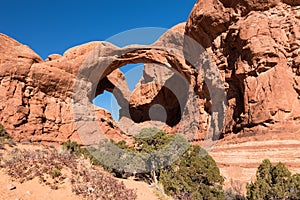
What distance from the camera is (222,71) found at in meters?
20.2

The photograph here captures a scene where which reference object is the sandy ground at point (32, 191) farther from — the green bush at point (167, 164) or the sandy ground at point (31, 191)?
the green bush at point (167, 164)

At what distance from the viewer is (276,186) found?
25.0ft

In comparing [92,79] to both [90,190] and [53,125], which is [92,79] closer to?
[53,125]

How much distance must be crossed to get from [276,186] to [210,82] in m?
14.5

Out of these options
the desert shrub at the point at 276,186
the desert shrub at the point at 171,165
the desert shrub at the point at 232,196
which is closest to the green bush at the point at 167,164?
the desert shrub at the point at 171,165

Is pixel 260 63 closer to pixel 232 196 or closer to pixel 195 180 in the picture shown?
pixel 232 196

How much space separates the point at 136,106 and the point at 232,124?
23.3 meters

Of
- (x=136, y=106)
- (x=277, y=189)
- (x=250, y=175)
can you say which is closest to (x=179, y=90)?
(x=136, y=106)

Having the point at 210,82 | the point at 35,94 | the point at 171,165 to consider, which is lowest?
the point at 171,165

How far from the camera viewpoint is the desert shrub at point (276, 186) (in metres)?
7.47

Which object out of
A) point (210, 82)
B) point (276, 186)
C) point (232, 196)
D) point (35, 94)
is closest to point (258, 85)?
point (210, 82)

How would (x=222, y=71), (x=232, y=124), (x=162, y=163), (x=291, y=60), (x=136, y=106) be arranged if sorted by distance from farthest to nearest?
(x=136, y=106), (x=222, y=71), (x=232, y=124), (x=291, y=60), (x=162, y=163)

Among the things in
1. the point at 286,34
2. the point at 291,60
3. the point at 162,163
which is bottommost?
the point at 162,163

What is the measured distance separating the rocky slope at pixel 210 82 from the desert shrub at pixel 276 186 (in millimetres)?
4194
